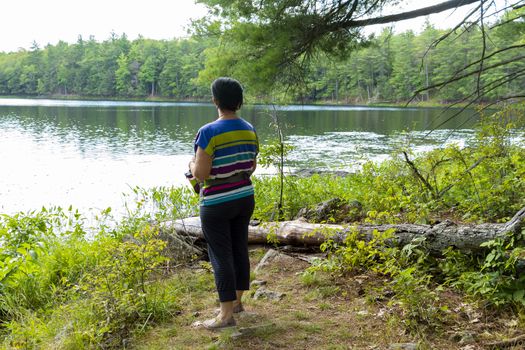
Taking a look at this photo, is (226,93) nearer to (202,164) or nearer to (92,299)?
(202,164)

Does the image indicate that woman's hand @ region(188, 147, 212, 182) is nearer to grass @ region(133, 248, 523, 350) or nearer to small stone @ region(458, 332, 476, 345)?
grass @ region(133, 248, 523, 350)

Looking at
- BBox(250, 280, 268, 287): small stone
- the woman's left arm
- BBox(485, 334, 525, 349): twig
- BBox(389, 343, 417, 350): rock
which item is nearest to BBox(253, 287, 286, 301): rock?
BBox(250, 280, 268, 287): small stone

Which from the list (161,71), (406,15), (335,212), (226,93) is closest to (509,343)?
(226,93)

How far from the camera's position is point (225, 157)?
311cm

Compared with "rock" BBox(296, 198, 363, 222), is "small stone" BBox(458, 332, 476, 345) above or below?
below

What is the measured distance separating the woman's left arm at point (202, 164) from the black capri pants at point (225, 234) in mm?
226

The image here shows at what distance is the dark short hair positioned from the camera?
312 cm

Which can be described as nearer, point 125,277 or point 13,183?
point 125,277

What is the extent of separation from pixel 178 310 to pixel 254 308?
0.60 m

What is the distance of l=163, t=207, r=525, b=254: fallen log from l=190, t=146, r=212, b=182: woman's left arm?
1.63 meters

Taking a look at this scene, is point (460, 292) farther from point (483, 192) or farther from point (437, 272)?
point (483, 192)

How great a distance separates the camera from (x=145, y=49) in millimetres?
A: 91938

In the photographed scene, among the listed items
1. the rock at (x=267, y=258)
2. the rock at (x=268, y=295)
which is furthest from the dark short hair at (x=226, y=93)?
the rock at (x=267, y=258)

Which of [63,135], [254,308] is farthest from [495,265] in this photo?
[63,135]
